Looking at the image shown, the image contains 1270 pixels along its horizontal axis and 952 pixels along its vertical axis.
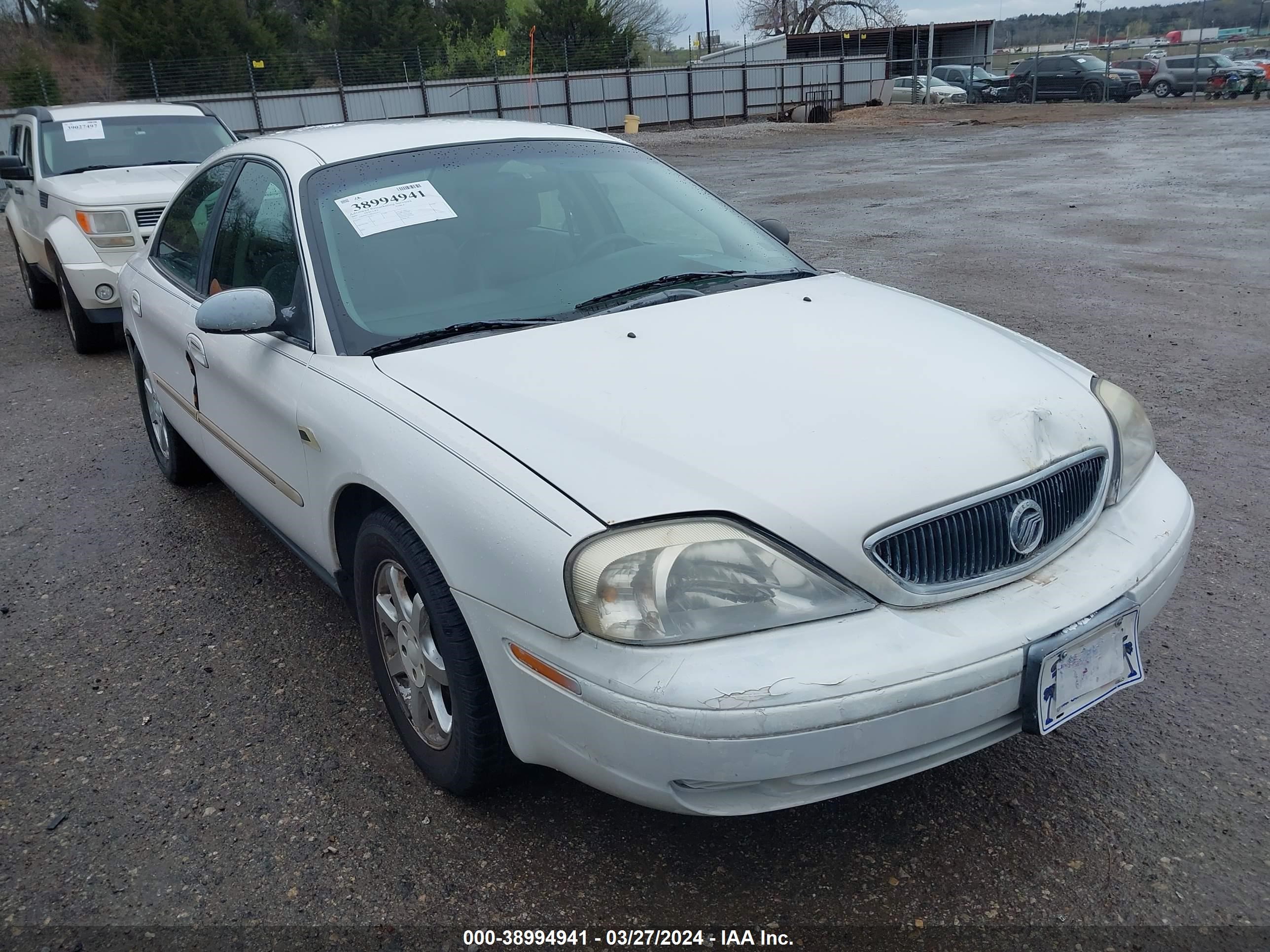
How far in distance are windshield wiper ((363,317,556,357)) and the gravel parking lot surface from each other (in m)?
1.06

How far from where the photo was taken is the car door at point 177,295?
12.5 feet

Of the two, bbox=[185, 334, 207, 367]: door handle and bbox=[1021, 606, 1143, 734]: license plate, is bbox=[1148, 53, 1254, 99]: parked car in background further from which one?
bbox=[1021, 606, 1143, 734]: license plate

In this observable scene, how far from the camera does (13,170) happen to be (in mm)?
8078

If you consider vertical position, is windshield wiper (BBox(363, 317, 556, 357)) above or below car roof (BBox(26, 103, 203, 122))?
below

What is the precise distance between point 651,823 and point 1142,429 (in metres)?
1.63

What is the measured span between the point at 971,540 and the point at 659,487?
67 cm

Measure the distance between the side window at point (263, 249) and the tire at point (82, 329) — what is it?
4.32m

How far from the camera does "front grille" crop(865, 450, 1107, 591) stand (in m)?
2.08

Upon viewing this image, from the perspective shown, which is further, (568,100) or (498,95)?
(568,100)

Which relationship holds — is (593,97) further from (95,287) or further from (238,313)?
(238,313)

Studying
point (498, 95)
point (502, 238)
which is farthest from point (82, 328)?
point (498, 95)

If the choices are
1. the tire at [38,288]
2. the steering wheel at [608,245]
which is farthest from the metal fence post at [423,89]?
the steering wheel at [608,245]

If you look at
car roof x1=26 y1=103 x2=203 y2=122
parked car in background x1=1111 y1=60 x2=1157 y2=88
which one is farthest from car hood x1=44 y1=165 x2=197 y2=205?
parked car in background x1=1111 y1=60 x2=1157 y2=88

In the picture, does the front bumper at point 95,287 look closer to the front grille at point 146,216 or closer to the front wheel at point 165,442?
the front grille at point 146,216
